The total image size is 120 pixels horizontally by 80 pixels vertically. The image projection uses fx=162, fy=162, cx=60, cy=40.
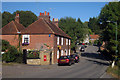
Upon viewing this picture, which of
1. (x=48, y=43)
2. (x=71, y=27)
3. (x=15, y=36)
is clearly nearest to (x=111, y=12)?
(x=48, y=43)

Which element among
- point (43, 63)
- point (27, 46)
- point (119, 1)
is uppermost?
point (119, 1)

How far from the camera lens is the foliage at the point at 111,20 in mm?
27897

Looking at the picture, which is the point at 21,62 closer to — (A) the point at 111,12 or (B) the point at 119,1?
(A) the point at 111,12

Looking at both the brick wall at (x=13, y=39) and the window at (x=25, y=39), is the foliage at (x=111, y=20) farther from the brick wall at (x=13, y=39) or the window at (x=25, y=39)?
the brick wall at (x=13, y=39)

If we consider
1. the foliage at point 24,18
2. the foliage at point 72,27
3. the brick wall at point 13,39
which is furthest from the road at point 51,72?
the foliage at point 24,18

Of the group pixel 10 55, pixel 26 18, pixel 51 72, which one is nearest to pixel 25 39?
pixel 10 55

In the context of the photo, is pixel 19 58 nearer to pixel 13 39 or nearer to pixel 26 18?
pixel 13 39

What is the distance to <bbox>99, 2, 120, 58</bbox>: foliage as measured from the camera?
2790 centimetres

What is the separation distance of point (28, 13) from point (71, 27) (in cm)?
1703

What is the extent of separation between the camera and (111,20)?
29875mm

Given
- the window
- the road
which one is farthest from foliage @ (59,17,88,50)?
the road

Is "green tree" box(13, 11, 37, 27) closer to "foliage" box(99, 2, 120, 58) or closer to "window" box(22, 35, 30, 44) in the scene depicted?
"window" box(22, 35, 30, 44)

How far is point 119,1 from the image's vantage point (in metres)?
31.7

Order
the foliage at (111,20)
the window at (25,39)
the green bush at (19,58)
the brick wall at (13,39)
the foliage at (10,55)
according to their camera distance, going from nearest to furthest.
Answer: the foliage at (10,55) < the green bush at (19,58) < the foliage at (111,20) < the window at (25,39) < the brick wall at (13,39)
